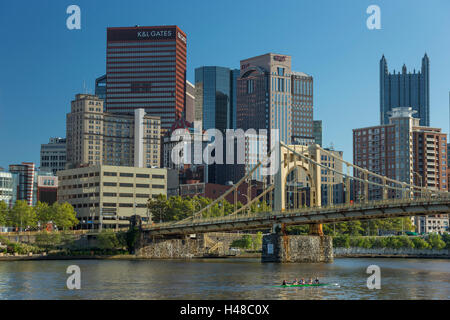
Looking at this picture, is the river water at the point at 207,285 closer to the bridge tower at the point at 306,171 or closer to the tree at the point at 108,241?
the bridge tower at the point at 306,171

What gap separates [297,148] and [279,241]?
20.6 meters

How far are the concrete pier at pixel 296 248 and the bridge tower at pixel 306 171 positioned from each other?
3.13 metres

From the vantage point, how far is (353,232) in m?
197

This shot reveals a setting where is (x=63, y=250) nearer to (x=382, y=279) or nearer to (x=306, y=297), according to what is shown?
(x=382, y=279)

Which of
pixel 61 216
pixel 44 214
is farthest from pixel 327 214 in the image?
pixel 44 214

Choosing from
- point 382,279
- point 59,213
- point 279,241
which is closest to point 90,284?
point 382,279

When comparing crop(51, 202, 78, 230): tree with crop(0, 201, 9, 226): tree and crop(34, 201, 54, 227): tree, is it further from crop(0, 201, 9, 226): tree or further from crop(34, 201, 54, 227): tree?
crop(0, 201, 9, 226): tree

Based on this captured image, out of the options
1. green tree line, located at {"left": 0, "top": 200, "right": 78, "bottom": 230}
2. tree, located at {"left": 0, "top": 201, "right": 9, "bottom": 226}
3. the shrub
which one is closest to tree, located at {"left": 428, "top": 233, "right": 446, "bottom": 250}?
the shrub

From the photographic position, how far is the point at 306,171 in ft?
445

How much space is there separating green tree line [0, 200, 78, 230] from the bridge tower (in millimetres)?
63201

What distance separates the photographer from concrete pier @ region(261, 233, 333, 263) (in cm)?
12631

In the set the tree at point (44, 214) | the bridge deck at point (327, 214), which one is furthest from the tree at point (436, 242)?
the tree at point (44, 214)

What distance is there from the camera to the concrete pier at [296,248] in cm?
12631

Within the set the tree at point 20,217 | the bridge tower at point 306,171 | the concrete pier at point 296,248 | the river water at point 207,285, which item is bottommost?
the river water at point 207,285
